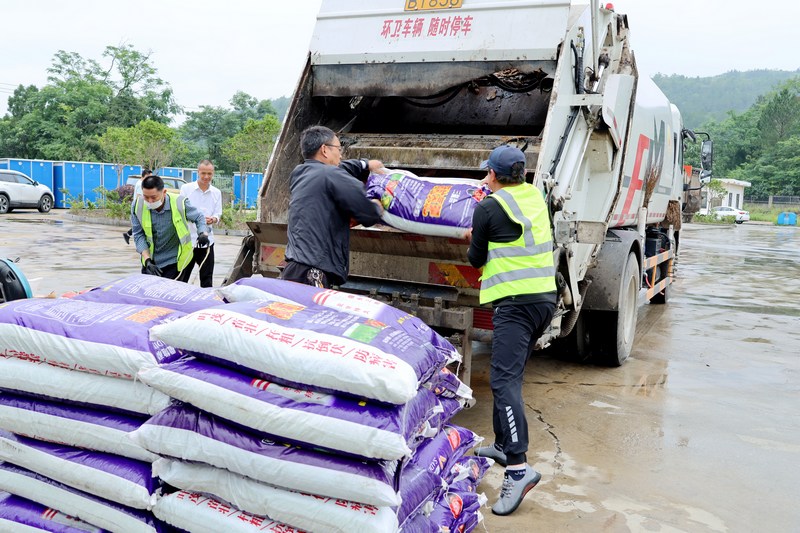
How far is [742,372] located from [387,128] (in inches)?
132

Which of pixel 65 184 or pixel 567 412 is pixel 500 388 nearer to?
pixel 567 412

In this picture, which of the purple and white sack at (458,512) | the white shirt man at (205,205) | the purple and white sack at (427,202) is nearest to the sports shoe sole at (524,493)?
the purple and white sack at (458,512)

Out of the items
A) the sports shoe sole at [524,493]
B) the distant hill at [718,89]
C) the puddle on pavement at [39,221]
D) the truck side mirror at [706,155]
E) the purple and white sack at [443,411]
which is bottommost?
the sports shoe sole at [524,493]

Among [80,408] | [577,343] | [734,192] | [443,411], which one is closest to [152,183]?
[80,408]

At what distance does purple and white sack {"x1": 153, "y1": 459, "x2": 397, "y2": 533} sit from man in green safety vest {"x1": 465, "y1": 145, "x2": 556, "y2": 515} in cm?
104

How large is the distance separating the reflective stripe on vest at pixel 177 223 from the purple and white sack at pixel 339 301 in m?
2.26

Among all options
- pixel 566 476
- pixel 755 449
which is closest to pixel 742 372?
pixel 755 449

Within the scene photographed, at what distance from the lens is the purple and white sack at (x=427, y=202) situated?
367 cm

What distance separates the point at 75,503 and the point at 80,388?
15.5 inches

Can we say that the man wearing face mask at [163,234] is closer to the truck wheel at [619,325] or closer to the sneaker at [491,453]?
the sneaker at [491,453]

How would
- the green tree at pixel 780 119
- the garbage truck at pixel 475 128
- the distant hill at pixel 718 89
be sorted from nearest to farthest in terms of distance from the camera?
the garbage truck at pixel 475 128
the green tree at pixel 780 119
the distant hill at pixel 718 89

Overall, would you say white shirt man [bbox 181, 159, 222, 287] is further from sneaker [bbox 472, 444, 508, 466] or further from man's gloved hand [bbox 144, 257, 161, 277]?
sneaker [bbox 472, 444, 508, 466]

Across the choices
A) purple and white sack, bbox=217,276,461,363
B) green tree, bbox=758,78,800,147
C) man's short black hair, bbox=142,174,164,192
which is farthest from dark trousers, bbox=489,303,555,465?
green tree, bbox=758,78,800,147

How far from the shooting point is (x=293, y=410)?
7.23 ft
